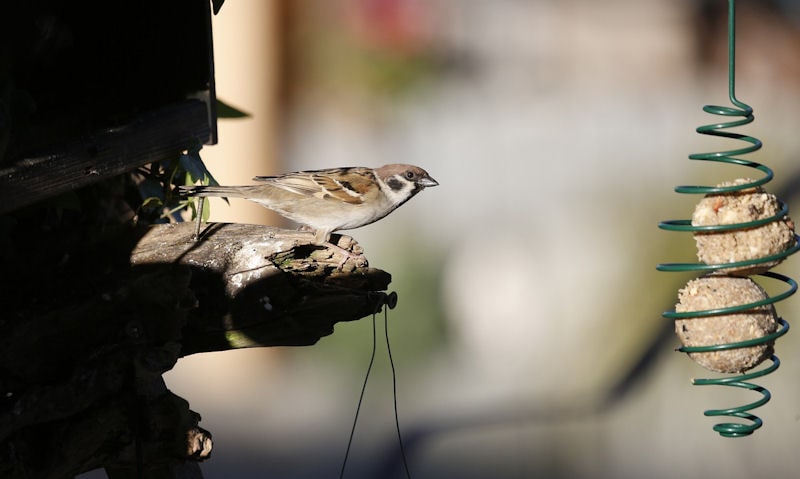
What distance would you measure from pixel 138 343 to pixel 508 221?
3370 mm

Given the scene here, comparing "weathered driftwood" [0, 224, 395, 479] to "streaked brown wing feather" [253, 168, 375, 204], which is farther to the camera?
"streaked brown wing feather" [253, 168, 375, 204]

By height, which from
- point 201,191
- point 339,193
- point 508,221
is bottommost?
point 508,221

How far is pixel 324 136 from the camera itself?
15.6ft

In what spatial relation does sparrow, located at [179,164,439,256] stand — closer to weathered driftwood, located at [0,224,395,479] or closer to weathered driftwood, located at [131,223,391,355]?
weathered driftwood, located at [131,223,391,355]

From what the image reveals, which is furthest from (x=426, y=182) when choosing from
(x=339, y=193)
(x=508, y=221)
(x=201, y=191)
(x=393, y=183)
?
(x=508, y=221)

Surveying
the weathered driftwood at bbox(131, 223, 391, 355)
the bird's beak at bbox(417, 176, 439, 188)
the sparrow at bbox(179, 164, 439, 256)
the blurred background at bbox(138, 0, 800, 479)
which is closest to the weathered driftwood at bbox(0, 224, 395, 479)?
the weathered driftwood at bbox(131, 223, 391, 355)

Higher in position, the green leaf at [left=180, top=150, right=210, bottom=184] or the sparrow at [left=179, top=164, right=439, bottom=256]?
the green leaf at [left=180, top=150, right=210, bottom=184]

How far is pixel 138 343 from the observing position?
1507 mm

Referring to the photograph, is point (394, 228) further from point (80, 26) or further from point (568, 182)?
point (80, 26)

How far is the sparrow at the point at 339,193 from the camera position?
2.70 meters

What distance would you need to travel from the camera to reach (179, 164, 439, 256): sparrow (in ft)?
8.84

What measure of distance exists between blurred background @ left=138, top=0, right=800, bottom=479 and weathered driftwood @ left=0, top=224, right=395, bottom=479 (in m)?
2.71

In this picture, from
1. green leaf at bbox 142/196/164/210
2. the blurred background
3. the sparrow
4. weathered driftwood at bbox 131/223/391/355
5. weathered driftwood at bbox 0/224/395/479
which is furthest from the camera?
the blurred background

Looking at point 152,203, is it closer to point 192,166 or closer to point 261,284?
point 192,166
